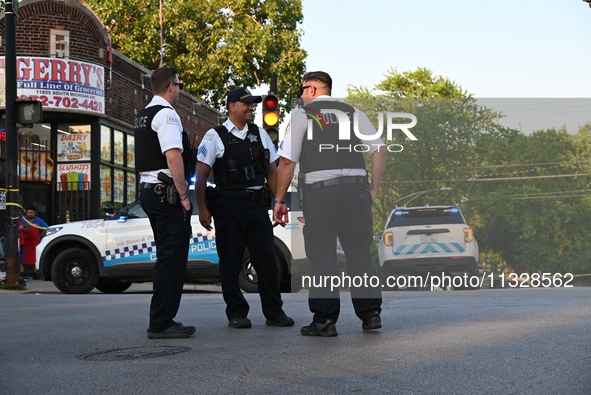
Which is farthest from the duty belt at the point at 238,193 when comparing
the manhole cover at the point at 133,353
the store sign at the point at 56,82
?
the store sign at the point at 56,82

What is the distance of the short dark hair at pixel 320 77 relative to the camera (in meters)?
6.73

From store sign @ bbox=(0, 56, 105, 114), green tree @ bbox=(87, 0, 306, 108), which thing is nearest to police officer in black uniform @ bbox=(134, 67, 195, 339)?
store sign @ bbox=(0, 56, 105, 114)

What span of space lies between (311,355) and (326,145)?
5.93 feet

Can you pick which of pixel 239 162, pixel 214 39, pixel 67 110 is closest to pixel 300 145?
pixel 239 162

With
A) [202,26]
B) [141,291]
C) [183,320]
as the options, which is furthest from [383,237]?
[202,26]

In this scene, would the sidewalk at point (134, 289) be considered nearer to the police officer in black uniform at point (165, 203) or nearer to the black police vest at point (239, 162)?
the black police vest at point (239, 162)

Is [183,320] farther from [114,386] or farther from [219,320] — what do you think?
[114,386]

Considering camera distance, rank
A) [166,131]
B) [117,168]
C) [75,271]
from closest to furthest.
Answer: [166,131] → [75,271] → [117,168]

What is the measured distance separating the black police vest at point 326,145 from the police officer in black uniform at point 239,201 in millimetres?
600

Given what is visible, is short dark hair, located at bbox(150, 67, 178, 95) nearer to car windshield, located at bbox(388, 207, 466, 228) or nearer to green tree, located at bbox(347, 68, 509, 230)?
green tree, located at bbox(347, 68, 509, 230)

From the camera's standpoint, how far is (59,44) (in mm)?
21797

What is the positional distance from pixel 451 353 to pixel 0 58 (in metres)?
18.3

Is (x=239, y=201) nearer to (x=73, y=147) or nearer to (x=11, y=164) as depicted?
(x=11, y=164)

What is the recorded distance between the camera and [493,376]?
4.73m
